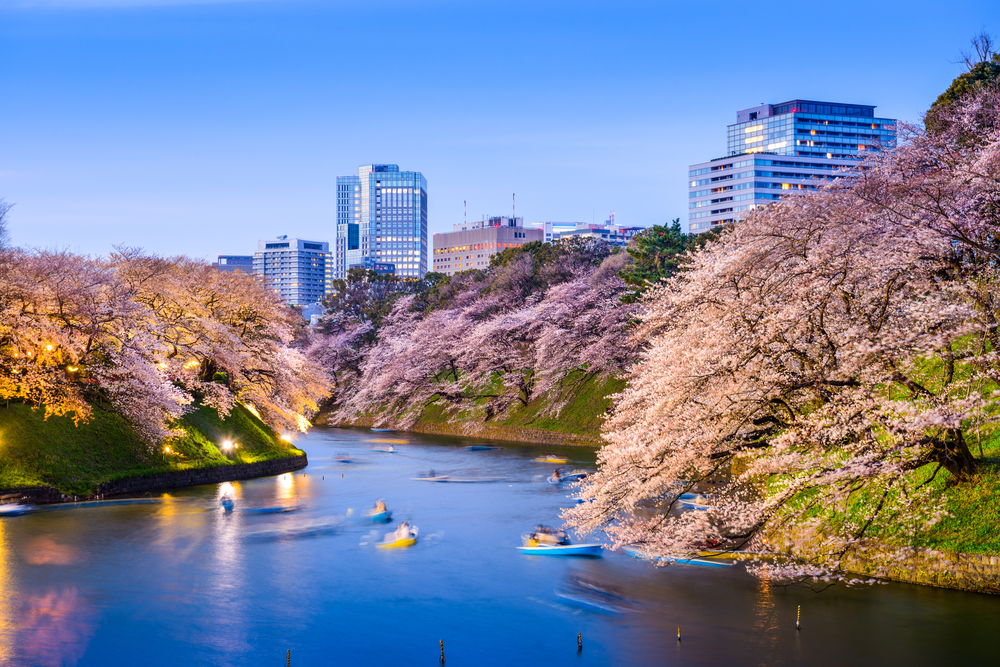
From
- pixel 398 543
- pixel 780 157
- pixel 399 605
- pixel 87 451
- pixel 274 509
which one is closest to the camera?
pixel 399 605

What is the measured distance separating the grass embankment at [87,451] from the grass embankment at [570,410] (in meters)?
21.2

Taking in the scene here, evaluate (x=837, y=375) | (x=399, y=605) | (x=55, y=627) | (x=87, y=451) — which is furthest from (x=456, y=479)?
(x=837, y=375)

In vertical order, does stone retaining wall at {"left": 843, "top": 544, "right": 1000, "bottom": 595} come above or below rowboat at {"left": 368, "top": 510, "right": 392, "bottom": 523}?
above

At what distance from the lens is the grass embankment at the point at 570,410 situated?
49375 mm

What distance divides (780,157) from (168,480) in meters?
150

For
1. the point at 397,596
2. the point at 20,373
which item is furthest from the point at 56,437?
the point at 397,596

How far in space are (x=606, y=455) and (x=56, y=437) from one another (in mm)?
22353

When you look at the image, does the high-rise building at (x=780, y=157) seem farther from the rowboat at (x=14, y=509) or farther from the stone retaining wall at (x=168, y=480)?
the rowboat at (x=14, y=509)

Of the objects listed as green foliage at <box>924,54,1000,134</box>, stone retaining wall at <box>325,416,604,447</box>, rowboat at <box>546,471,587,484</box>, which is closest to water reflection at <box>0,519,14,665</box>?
rowboat at <box>546,471,587,484</box>

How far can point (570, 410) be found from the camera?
51.7 meters

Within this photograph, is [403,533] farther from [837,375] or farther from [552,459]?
[552,459]

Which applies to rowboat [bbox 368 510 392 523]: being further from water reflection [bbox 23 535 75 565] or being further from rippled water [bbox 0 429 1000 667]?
water reflection [bbox 23 535 75 565]

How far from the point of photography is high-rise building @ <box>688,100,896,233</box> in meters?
157

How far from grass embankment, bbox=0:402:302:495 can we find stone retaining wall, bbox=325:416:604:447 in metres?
20.4
